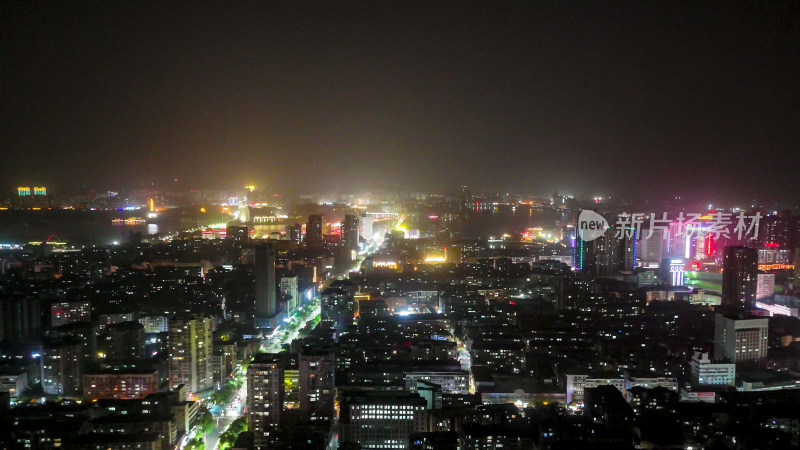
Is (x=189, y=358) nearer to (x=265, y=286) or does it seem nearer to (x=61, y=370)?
(x=61, y=370)

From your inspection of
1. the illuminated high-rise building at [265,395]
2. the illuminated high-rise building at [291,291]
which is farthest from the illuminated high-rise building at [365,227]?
the illuminated high-rise building at [265,395]

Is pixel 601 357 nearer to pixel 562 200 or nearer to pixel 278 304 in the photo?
pixel 278 304

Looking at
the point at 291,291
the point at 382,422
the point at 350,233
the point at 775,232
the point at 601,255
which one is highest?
the point at 775,232

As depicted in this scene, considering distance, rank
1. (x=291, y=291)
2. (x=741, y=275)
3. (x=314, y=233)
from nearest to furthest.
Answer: (x=741, y=275) < (x=291, y=291) < (x=314, y=233)

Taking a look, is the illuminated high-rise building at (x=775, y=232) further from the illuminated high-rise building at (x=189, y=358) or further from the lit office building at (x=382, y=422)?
the illuminated high-rise building at (x=189, y=358)

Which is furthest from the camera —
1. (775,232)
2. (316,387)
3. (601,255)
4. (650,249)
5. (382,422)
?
(601,255)

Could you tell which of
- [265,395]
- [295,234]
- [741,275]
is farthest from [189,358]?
[295,234]

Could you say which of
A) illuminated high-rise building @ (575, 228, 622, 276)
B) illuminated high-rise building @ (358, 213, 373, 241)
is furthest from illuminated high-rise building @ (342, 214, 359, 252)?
illuminated high-rise building @ (575, 228, 622, 276)
